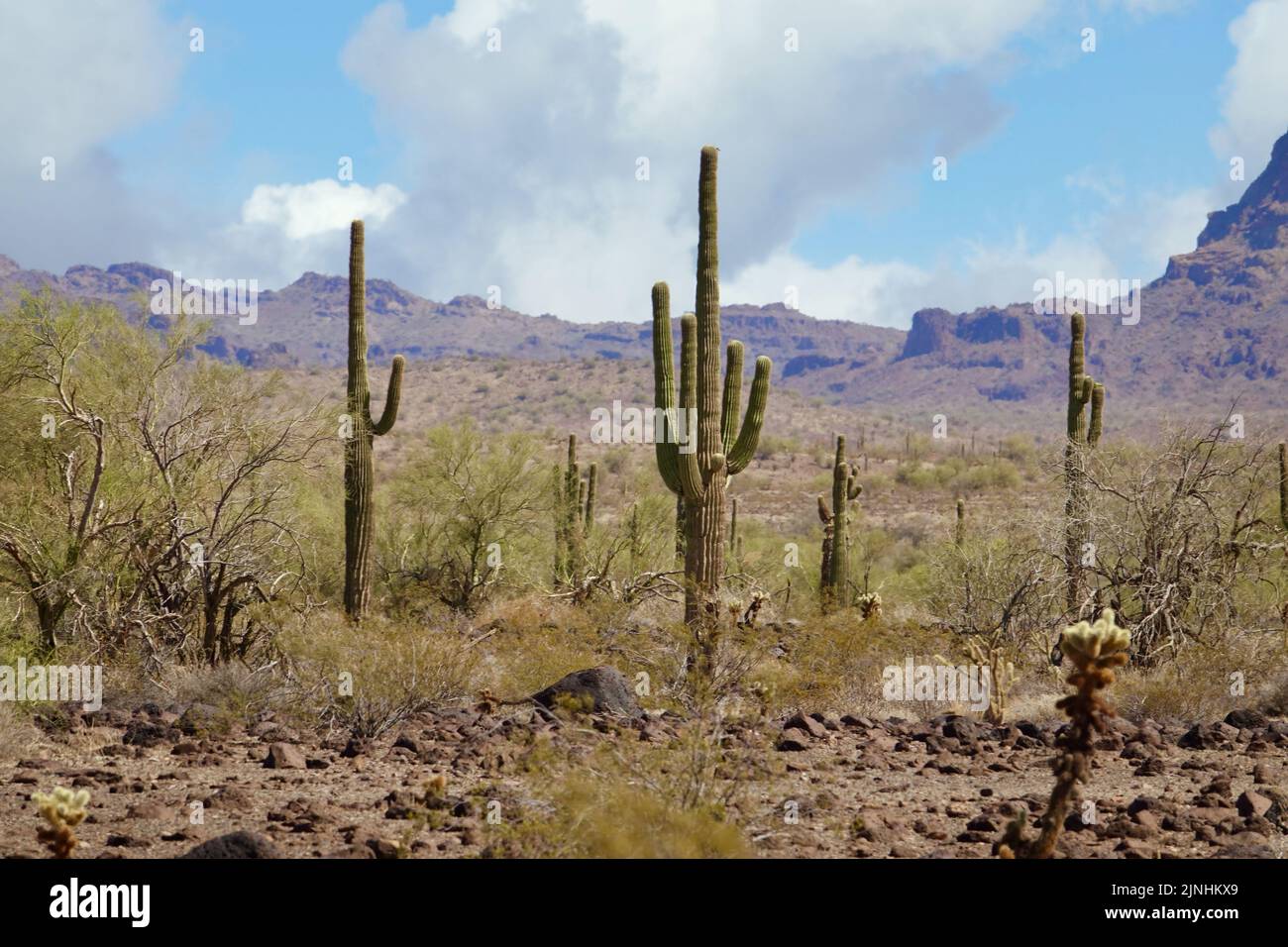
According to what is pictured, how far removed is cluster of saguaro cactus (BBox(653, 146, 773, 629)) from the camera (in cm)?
1315

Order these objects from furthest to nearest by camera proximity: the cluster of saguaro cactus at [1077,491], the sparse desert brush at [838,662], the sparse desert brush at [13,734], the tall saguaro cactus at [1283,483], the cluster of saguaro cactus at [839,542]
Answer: the cluster of saguaro cactus at [839,542] < the tall saguaro cactus at [1283,483] < the cluster of saguaro cactus at [1077,491] < the sparse desert brush at [838,662] < the sparse desert brush at [13,734]

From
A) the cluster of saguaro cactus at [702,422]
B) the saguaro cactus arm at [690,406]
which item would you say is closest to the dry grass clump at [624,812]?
the cluster of saguaro cactus at [702,422]

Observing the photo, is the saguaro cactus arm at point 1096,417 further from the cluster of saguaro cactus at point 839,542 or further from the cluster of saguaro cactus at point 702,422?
the cluster of saguaro cactus at point 702,422

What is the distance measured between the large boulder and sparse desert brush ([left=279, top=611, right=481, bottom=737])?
93 centimetres

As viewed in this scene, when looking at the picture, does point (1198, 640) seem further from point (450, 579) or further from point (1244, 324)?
point (1244, 324)

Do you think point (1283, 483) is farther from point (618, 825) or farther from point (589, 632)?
point (618, 825)

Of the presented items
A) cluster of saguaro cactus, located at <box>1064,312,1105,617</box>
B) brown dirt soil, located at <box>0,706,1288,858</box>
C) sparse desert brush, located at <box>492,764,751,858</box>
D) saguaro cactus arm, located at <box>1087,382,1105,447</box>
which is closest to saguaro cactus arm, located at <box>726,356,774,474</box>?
brown dirt soil, located at <box>0,706,1288,858</box>

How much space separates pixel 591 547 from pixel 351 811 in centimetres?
1530

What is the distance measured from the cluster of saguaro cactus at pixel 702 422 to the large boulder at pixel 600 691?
2103 mm

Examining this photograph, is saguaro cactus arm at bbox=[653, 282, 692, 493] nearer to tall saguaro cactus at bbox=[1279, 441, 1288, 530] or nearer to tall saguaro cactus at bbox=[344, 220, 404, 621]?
tall saguaro cactus at bbox=[344, 220, 404, 621]

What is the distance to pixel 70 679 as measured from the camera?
434 inches

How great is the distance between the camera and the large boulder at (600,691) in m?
10.2

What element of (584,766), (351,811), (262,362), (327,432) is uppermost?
(262,362)
